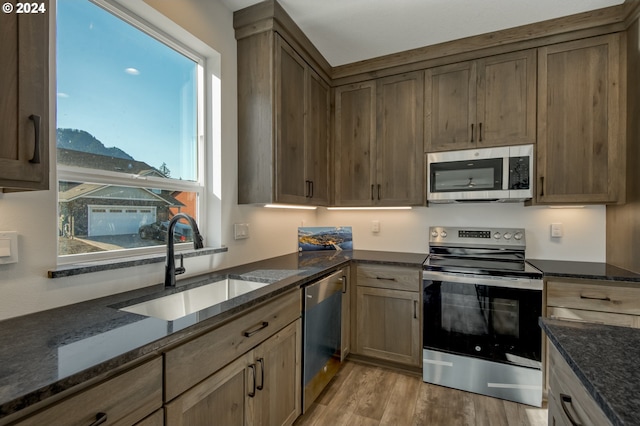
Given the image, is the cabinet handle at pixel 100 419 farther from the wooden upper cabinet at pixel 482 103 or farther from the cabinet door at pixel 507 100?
the cabinet door at pixel 507 100

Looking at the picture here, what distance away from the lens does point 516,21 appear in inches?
87.1

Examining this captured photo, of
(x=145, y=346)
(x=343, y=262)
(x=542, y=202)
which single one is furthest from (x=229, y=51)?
(x=542, y=202)

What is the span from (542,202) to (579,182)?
0.27 m

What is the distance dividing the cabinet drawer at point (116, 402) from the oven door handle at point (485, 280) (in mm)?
1892

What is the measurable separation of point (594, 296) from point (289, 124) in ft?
7.63

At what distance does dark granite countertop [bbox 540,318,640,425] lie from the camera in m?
0.59

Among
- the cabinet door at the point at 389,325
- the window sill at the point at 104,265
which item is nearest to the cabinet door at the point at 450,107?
the cabinet door at the point at 389,325

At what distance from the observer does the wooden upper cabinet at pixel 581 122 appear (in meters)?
2.11

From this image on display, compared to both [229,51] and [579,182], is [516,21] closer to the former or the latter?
[579,182]

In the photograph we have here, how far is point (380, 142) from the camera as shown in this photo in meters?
2.79

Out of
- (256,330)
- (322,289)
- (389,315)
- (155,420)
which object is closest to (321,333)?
(322,289)

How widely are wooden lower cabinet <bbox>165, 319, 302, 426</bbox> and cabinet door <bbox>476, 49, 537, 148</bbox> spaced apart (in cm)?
209

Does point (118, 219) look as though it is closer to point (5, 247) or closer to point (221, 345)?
point (5, 247)

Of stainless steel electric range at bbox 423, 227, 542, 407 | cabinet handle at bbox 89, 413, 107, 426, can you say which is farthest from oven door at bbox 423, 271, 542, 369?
cabinet handle at bbox 89, 413, 107, 426
